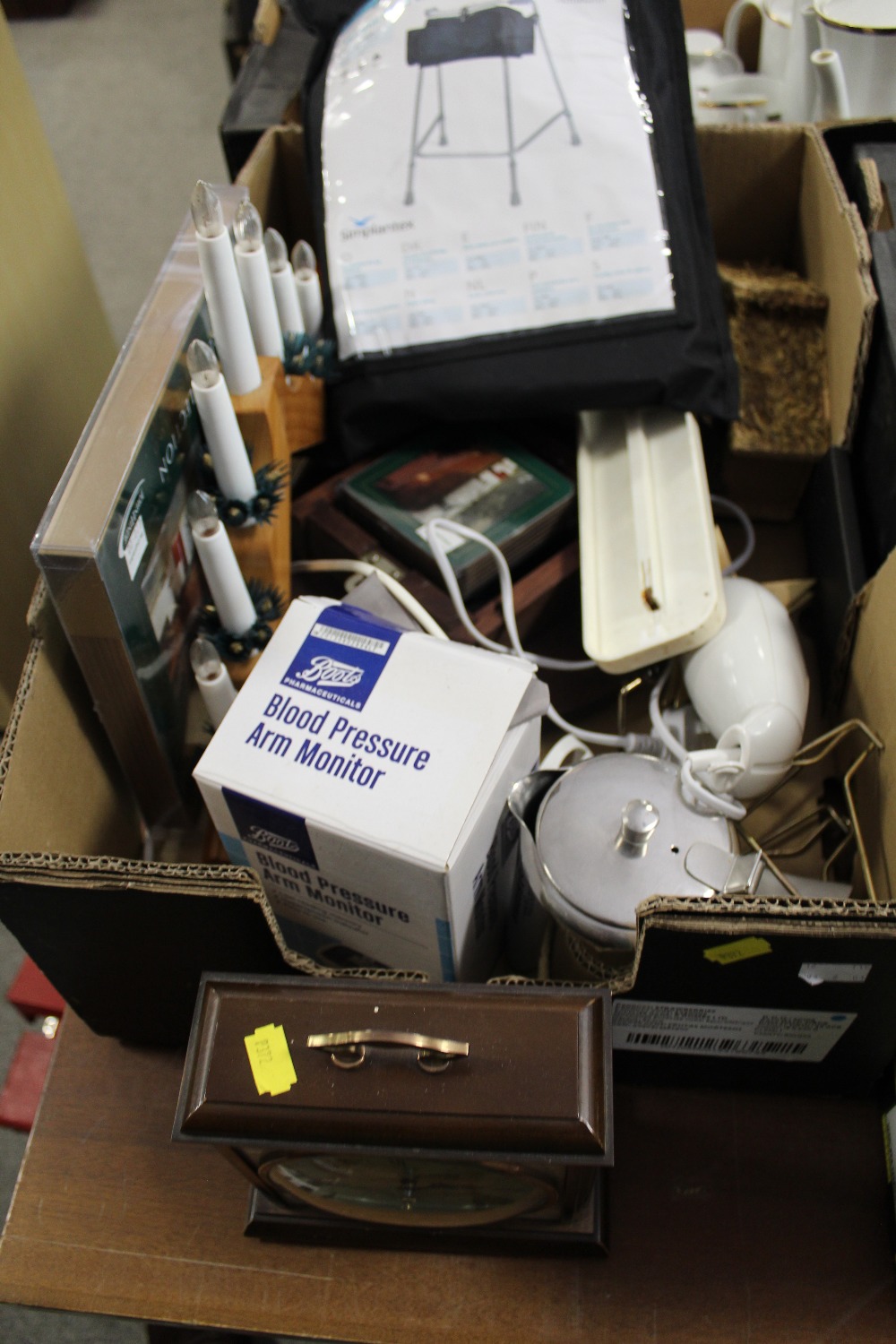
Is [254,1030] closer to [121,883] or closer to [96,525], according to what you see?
[121,883]

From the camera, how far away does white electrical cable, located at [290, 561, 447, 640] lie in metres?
0.77

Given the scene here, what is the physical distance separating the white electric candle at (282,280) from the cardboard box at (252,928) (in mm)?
329

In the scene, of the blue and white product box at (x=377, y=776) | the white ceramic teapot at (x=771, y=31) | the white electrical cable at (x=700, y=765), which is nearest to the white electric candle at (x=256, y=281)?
the blue and white product box at (x=377, y=776)

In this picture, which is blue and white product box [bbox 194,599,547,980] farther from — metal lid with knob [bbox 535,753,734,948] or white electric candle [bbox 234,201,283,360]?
white electric candle [bbox 234,201,283,360]

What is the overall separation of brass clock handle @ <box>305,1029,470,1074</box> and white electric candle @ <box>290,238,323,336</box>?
59 centimetres

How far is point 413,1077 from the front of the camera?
0.53 m

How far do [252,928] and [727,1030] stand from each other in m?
0.29

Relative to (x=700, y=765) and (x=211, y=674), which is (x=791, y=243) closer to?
(x=700, y=765)

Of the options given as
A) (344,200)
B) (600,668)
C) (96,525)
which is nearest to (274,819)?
(96,525)

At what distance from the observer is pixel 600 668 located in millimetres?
829

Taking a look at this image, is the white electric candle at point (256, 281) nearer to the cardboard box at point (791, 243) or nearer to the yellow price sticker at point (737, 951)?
the cardboard box at point (791, 243)

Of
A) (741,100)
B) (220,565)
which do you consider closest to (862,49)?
(741,100)

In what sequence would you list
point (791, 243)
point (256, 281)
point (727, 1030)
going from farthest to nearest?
1. point (791, 243)
2. point (256, 281)
3. point (727, 1030)

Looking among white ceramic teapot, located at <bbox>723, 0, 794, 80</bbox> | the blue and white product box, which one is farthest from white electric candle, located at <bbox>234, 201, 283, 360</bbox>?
white ceramic teapot, located at <bbox>723, 0, 794, 80</bbox>
